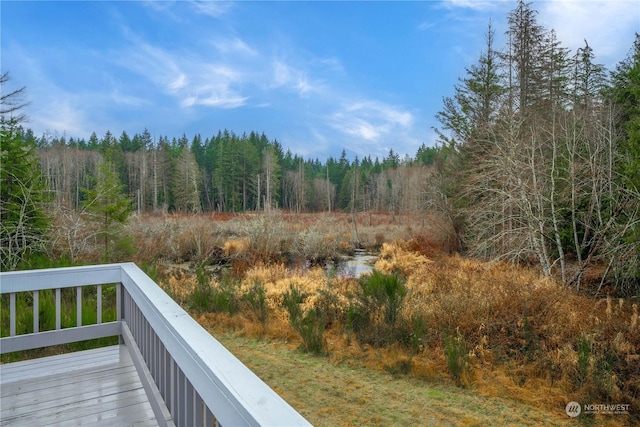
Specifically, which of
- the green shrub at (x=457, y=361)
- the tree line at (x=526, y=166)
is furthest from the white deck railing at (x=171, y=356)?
the tree line at (x=526, y=166)

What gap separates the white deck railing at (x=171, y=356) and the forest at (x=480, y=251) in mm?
2837

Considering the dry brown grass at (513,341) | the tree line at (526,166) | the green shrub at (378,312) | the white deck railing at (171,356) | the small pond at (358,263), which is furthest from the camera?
the small pond at (358,263)

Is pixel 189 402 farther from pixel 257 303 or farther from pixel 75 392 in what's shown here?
pixel 257 303

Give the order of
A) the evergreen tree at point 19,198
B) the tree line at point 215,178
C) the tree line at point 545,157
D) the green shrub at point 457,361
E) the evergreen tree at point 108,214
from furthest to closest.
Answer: the tree line at point 215,178
the evergreen tree at point 108,214
the tree line at point 545,157
the evergreen tree at point 19,198
the green shrub at point 457,361

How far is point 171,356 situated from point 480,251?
33.3 ft

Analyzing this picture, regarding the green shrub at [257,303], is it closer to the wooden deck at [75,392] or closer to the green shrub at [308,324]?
the green shrub at [308,324]

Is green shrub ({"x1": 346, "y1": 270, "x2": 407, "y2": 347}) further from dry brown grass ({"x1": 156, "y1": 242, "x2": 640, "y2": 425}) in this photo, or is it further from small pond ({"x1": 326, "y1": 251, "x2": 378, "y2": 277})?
small pond ({"x1": 326, "y1": 251, "x2": 378, "y2": 277})

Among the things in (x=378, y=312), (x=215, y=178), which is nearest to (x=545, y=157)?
(x=378, y=312)

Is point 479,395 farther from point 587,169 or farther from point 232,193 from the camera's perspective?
point 232,193

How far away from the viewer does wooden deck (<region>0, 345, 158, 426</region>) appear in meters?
2.04

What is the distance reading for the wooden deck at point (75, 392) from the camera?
2039 millimetres

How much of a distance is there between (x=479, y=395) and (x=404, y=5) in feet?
27.0

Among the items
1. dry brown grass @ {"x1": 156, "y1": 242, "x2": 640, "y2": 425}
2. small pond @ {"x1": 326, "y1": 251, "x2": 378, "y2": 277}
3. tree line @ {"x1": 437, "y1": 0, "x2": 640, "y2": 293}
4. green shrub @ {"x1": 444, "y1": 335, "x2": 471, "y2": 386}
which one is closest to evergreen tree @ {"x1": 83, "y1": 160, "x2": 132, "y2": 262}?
dry brown grass @ {"x1": 156, "y1": 242, "x2": 640, "y2": 425}

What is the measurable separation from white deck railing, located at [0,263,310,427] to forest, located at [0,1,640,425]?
2.84m
